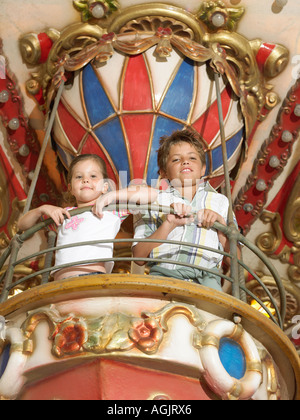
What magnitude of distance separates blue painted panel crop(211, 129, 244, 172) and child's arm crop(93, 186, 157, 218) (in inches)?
57.7

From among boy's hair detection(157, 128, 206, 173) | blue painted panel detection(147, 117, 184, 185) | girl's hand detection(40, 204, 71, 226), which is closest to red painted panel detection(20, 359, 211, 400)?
girl's hand detection(40, 204, 71, 226)

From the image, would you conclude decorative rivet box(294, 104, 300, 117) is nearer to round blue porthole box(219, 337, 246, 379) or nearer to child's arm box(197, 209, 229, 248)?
child's arm box(197, 209, 229, 248)

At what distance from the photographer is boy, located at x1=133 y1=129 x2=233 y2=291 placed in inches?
161

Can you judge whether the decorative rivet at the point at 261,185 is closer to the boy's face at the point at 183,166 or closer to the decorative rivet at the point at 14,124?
the boy's face at the point at 183,166

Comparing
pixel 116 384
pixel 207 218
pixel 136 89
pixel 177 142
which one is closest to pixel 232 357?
pixel 116 384

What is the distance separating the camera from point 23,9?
588 centimetres

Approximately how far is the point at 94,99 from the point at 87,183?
4.15ft

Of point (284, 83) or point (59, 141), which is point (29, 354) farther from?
point (284, 83)

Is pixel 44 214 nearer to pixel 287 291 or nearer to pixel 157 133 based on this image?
pixel 157 133

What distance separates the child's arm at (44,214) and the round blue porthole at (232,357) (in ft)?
3.70

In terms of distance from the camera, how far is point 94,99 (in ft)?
17.7

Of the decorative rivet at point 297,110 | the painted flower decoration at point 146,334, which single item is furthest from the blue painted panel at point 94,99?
the painted flower decoration at point 146,334

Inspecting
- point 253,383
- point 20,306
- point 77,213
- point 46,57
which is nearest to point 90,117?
point 46,57

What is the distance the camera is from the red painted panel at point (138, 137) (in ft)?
17.1
